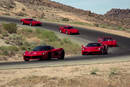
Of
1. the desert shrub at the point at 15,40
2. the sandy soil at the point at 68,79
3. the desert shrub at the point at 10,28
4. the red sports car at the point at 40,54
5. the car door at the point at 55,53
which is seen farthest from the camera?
the desert shrub at the point at 10,28

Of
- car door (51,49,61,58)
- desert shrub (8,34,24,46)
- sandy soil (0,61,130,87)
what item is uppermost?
sandy soil (0,61,130,87)

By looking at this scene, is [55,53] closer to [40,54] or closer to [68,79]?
[40,54]

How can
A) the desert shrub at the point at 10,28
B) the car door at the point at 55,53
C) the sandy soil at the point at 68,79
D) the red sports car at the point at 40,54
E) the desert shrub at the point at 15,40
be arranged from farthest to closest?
the desert shrub at the point at 10,28 < the desert shrub at the point at 15,40 < the car door at the point at 55,53 < the red sports car at the point at 40,54 < the sandy soil at the point at 68,79

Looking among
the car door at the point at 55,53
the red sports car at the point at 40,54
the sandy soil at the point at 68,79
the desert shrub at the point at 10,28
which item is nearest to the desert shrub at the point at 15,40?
the desert shrub at the point at 10,28

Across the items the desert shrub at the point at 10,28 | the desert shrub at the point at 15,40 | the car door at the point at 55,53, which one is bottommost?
A: the desert shrub at the point at 15,40

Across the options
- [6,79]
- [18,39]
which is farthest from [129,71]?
[18,39]

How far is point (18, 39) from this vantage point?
46156 mm

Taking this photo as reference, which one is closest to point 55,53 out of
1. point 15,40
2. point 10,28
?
point 15,40

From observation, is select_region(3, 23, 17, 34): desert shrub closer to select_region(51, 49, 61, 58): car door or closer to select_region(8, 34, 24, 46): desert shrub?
select_region(8, 34, 24, 46): desert shrub

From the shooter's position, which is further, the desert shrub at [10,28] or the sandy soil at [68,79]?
the desert shrub at [10,28]

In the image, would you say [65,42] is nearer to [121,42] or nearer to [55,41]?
[55,41]

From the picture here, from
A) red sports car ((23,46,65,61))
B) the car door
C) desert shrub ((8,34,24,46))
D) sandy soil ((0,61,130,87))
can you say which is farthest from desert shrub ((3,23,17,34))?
sandy soil ((0,61,130,87))

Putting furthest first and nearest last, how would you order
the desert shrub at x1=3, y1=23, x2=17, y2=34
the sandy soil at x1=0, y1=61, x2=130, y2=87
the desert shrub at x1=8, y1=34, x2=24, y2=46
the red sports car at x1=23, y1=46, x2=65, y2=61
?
1. the desert shrub at x1=3, y1=23, x2=17, y2=34
2. the desert shrub at x1=8, y1=34, x2=24, y2=46
3. the red sports car at x1=23, y1=46, x2=65, y2=61
4. the sandy soil at x1=0, y1=61, x2=130, y2=87

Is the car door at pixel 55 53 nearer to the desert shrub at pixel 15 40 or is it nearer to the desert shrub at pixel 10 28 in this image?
the desert shrub at pixel 15 40
